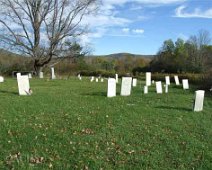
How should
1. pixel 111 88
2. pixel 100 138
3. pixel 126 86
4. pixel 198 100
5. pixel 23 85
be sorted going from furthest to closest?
pixel 126 86, pixel 111 88, pixel 23 85, pixel 198 100, pixel 100 138

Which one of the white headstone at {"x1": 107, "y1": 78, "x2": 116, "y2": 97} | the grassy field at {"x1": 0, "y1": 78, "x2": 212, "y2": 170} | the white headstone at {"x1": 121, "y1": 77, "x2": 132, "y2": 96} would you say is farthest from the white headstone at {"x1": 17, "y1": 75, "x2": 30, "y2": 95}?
the grassy field at {"x1": 0, "y1": 78, "x2": 212, "y2": 170}

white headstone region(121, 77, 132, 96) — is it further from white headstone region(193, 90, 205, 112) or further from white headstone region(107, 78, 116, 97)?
white headstone region(193, 90, 205, 112)

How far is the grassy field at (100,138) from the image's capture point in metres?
7.81

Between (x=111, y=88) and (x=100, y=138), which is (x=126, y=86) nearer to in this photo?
(x=111, y=88)

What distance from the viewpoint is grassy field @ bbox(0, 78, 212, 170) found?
7.81 metres

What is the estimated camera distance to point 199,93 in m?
13.9

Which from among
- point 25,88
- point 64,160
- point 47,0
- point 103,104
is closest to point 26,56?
point 47,0

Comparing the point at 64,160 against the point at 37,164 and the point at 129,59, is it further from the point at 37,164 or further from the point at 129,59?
the point at 129,59

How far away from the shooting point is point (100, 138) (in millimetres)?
9141

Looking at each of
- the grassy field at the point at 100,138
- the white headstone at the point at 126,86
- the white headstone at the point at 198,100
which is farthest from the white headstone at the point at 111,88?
the grassy field at the point at 100,138

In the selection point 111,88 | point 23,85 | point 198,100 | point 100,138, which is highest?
point 23,85

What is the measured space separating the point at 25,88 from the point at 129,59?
76.7 m

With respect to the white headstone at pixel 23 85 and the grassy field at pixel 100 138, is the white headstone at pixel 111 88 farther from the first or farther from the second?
the grassy field at pixel 100 138

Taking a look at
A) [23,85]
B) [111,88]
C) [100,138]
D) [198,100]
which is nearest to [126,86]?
[111,88]
